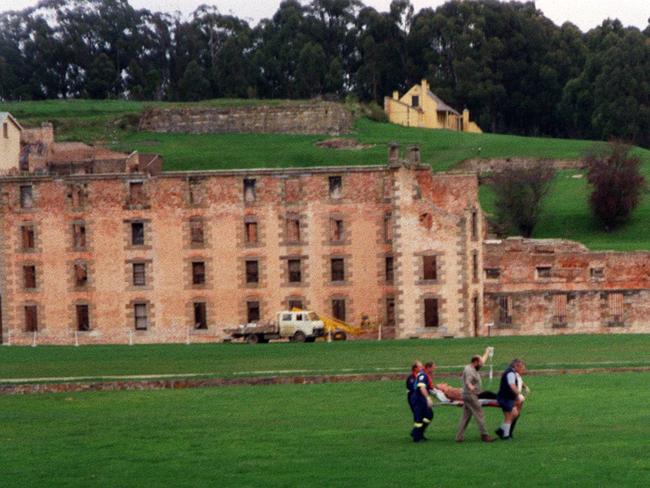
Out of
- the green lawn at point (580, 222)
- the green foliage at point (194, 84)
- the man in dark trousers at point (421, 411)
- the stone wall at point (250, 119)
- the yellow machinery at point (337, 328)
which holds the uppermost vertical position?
the green foliage at point (194, 84)

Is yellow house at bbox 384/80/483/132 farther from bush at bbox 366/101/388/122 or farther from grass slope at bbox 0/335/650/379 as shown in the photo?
grass slope at bbox 0/335/650/379

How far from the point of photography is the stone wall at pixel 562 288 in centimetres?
7925

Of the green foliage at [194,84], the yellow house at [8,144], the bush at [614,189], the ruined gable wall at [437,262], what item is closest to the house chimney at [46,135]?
the yellow house at [8,144]

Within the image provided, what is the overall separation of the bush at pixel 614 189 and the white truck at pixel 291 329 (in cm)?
3623

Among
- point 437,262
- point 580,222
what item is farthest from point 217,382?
point 580,222

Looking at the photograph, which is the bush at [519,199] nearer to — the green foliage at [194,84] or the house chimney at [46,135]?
the house chimney at [46,135]

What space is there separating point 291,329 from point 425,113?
81.1 m

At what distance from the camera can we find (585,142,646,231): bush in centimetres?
11088

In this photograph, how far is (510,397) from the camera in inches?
1280

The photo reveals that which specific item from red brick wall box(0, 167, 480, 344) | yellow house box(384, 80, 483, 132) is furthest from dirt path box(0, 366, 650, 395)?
yellow house box(384, 80, 483, 132)

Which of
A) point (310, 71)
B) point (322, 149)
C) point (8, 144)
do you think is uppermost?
point (310, 71)

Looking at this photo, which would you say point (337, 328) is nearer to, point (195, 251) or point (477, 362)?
point (195, 251)

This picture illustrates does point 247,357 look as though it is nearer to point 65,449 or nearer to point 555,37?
point 65,449

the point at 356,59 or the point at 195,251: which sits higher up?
the point at 356,59
